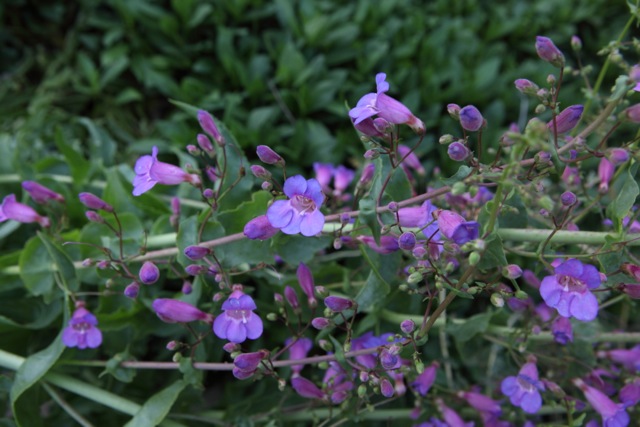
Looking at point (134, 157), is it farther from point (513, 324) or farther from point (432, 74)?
point (513, 324)

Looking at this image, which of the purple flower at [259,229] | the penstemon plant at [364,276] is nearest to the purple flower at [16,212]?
the penstemon plant at [364,276]

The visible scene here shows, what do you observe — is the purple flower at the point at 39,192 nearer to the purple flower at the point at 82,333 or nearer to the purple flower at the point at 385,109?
the purple flower at the point at 82,333

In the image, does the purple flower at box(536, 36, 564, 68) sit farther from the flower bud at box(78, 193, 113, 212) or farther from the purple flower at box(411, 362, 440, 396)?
the flower bud at box(78, 193, 113, 212)

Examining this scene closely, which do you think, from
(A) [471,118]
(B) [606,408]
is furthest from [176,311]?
(B) [606,408]

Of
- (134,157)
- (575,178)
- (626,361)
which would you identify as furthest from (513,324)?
(134,157)

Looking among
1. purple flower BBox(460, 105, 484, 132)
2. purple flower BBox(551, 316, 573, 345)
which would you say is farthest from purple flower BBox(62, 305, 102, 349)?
purple flower BBox(551, 316, 573, 345)

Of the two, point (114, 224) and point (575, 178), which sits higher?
point (575, 178)
